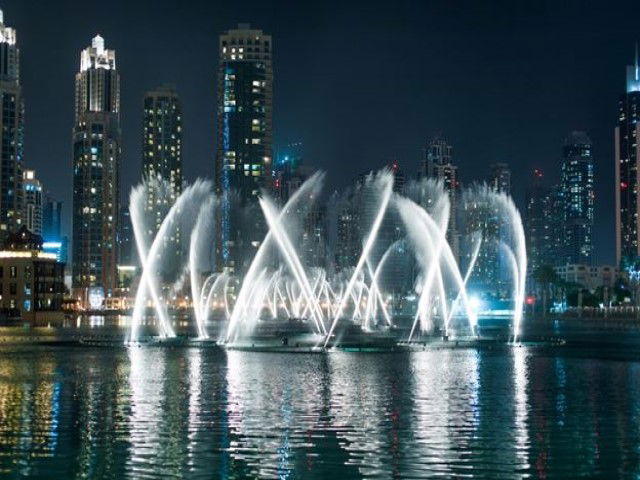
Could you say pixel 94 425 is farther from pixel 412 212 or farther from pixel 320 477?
pixel 412 212

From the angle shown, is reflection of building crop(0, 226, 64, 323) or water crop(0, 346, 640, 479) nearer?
water crop(0, 346, 640, 479)

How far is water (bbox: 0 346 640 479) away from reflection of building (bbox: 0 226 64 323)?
10134 cm

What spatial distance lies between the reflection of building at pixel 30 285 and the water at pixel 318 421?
332 ft

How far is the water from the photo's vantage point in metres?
24.2

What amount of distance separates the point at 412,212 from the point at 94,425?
7094 cm

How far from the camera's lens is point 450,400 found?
37.9 metres

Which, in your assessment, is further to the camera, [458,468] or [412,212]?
[412,212]

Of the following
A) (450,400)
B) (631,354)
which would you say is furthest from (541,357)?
(450,400)

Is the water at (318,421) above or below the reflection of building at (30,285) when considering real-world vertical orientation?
below

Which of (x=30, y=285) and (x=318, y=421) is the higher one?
(x=30, y=285)

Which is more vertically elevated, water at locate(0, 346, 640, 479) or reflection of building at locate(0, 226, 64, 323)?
reflection of building at locate(0, 226, 64, 323)

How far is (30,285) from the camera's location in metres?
156

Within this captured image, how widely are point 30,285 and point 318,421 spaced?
131 metres

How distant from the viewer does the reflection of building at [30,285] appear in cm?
15412
